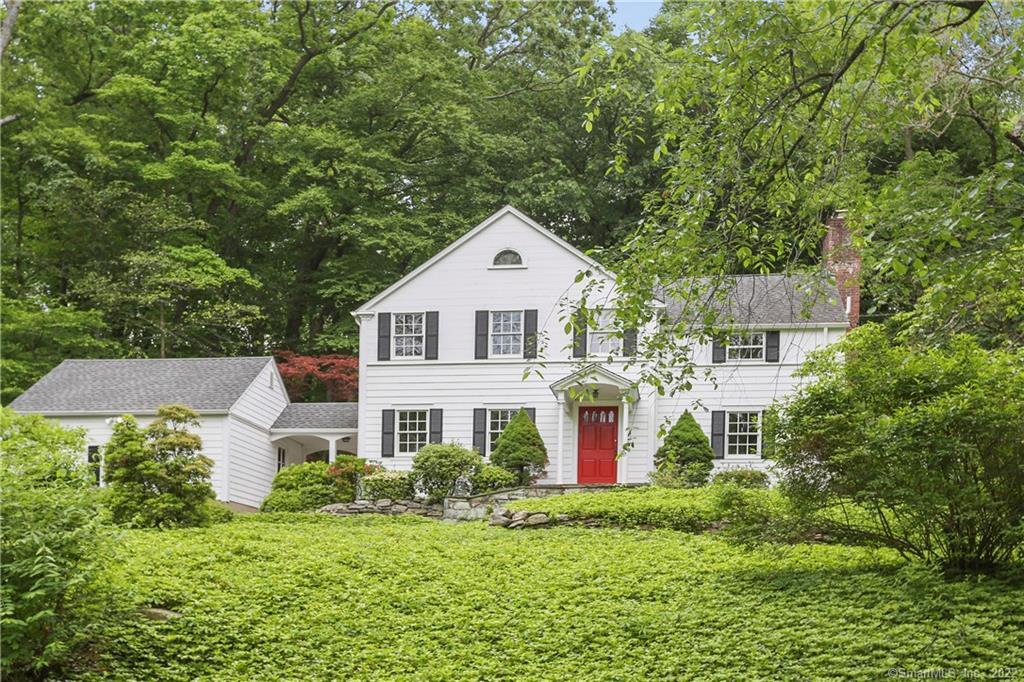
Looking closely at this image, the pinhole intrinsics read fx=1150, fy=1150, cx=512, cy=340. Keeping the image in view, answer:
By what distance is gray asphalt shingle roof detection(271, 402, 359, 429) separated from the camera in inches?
1061

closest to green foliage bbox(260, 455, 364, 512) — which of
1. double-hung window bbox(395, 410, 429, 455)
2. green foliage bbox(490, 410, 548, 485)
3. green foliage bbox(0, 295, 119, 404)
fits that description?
double-hung window bbox(395, 410, 429, 455)

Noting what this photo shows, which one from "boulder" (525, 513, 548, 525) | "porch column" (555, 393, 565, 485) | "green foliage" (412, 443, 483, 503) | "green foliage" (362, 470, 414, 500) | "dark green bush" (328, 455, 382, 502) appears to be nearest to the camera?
"boulder" (525, 513, 548, 525)

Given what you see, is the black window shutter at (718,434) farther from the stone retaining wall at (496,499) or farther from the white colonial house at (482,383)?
the stone retaining wall at (496,499)

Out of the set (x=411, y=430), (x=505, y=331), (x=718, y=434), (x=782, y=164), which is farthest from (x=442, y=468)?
(x=782, y=164)

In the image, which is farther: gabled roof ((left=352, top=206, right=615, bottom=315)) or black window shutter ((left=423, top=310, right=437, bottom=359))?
black window shutter ((left=423, top=310, right=437, bottom=359))

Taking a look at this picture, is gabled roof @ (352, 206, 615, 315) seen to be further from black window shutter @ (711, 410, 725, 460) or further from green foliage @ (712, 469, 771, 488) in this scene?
green foliage @ (712, 469, 771, 488)

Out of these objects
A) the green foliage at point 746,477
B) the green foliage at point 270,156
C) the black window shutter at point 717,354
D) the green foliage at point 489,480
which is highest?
the green foliage at point 270,156

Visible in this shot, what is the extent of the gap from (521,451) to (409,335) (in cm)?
419

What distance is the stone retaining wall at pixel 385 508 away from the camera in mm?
20516

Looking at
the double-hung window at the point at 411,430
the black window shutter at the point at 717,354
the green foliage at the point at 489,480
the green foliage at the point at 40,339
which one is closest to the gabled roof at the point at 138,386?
the green foliage at the point at 40,339

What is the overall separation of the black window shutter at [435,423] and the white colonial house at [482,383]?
27 millimetres

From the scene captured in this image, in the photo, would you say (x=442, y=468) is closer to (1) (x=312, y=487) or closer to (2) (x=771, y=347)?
(1) (x=312, y=487)

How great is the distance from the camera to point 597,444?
25.1 m

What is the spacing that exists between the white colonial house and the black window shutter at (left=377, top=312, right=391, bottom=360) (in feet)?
0.07
